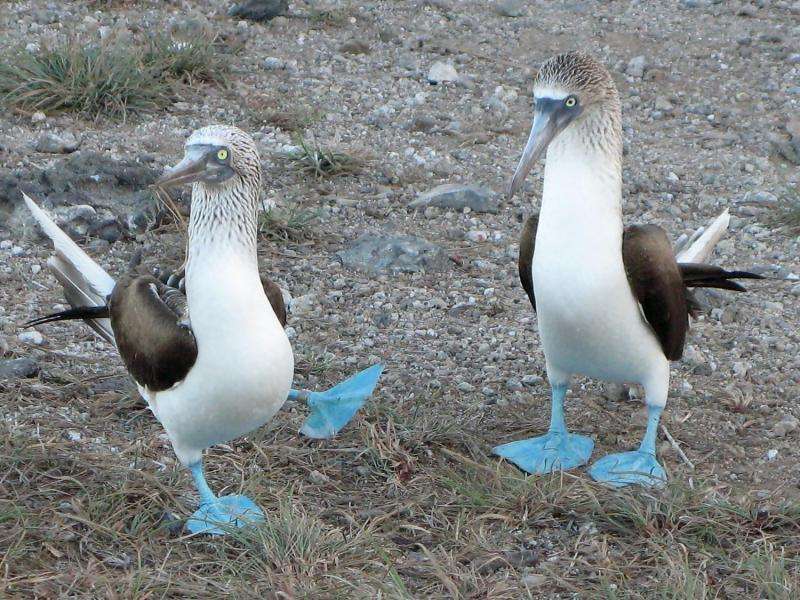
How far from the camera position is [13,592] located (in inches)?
135

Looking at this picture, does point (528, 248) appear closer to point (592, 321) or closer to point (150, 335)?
point (592, 321)

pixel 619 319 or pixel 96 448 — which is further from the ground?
pixel 619 319

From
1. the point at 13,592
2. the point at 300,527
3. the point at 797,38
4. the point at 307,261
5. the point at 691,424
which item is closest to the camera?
the point at 13,592

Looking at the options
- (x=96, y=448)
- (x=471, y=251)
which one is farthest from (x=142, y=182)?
(x=96, y=448)

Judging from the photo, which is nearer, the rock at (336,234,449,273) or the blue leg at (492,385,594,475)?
the blue leg at (492,385,594,475)

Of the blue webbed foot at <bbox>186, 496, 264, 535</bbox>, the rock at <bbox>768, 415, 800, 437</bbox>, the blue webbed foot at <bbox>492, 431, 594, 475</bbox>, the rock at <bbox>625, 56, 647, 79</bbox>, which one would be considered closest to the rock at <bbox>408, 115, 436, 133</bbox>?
the rock at <bbox>625, 56, 647, 79</bbox>

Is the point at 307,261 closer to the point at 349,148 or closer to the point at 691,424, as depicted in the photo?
the point at 349,148

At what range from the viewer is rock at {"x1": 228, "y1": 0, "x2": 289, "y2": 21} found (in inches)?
332

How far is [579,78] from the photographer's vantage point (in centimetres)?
400

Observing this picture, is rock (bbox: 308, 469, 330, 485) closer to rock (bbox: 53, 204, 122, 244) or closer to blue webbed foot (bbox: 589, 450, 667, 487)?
blue webbed foot (bbox: 589, 450, 667, 487)

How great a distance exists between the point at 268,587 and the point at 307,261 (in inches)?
100.0

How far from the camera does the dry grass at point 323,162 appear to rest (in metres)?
6.52

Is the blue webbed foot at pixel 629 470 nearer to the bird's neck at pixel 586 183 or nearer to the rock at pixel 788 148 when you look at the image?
the bird's neck at pixel 586 183

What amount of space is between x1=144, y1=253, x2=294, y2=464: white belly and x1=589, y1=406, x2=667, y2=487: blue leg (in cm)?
119
